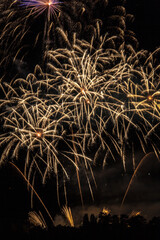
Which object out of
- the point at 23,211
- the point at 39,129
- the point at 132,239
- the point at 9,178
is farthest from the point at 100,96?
the point at 23,211

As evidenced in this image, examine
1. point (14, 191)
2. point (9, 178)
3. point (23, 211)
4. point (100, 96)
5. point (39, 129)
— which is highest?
point (100, 96)

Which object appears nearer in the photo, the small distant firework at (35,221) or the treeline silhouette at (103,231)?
the treeline silhouette at (103,231)

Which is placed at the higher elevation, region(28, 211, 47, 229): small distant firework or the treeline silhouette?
the treeline silhouette

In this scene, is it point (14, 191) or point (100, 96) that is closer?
point (100, 96)

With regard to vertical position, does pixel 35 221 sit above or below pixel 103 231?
below

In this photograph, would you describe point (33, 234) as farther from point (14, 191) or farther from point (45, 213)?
point (45, 213)

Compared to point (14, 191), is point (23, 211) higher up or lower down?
lower down

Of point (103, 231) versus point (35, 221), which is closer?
point (103, 231)

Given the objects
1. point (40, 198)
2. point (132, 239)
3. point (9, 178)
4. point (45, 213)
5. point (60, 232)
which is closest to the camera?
point (132, 239)
